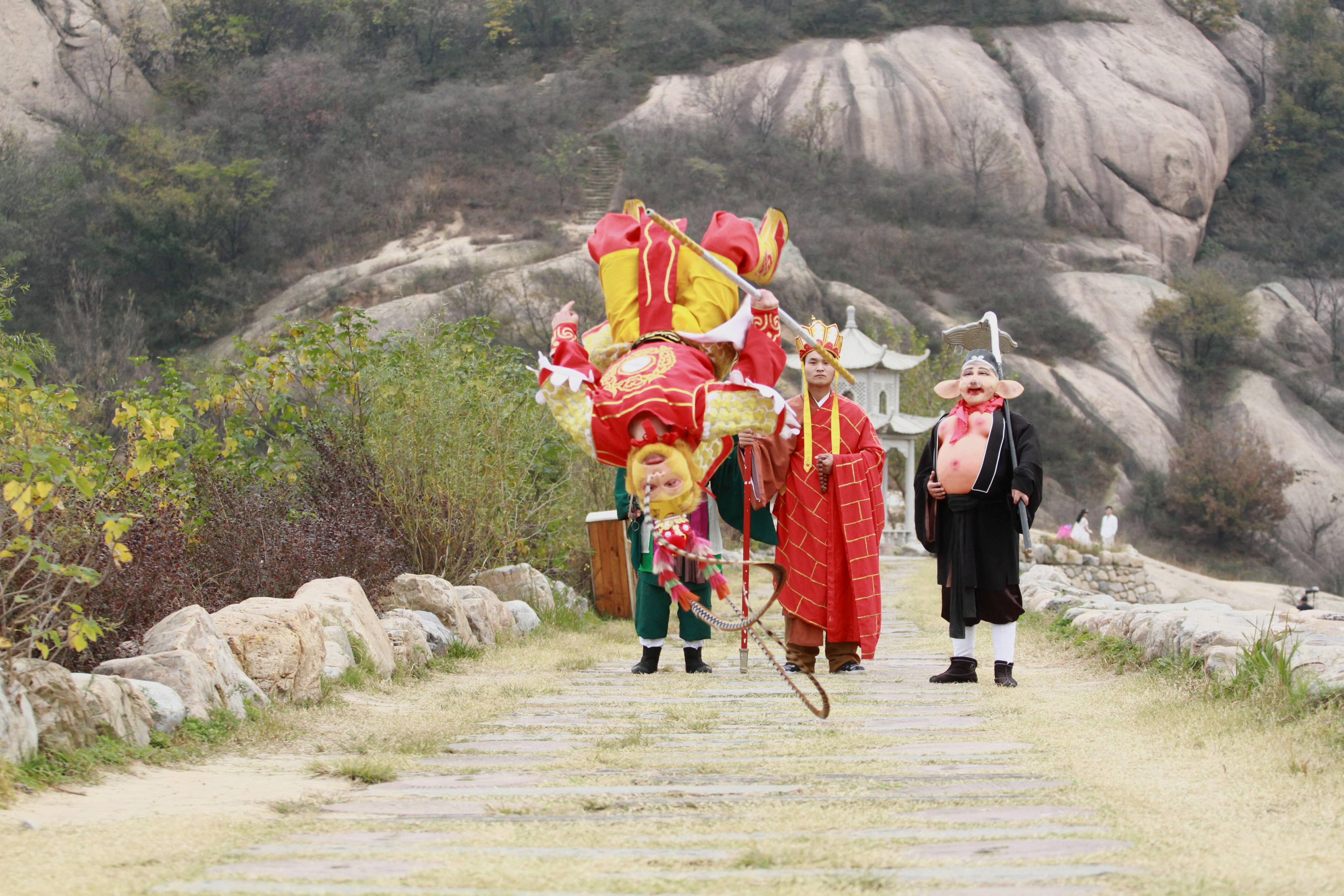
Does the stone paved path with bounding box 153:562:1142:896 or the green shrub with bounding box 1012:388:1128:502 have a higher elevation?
the stone paved path with bounding box 153:562:1142:896

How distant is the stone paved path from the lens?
9.07 feet

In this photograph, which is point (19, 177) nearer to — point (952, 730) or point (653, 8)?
point (653, 8)

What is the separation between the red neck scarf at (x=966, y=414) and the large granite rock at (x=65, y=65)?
3790 centimetres

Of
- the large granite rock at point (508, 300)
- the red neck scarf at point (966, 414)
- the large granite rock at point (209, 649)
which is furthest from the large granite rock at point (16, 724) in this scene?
the large granite rock at point (508, 300)

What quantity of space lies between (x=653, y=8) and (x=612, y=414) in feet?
139

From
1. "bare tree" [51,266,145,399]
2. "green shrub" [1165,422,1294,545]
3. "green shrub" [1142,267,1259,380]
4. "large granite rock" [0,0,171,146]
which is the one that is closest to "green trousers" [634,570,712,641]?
"bare tree" [51,266,145,399]

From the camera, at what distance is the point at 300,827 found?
3.31 meters

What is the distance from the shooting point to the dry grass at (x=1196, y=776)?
2.82m

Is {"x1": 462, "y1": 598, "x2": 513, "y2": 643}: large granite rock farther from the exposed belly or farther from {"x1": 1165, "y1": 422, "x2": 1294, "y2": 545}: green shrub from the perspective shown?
{"x1": 1165, "y1": 422, "x2": 1294, "y2": 545}: green shrub

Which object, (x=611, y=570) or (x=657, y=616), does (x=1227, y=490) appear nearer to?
(x=611, y=570)

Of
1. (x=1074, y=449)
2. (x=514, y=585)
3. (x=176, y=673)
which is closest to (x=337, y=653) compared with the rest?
(x=176, y=673)

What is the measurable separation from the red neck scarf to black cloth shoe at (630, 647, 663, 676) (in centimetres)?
194

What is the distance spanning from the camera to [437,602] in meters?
7.22

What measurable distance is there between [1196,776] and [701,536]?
2.62 m
